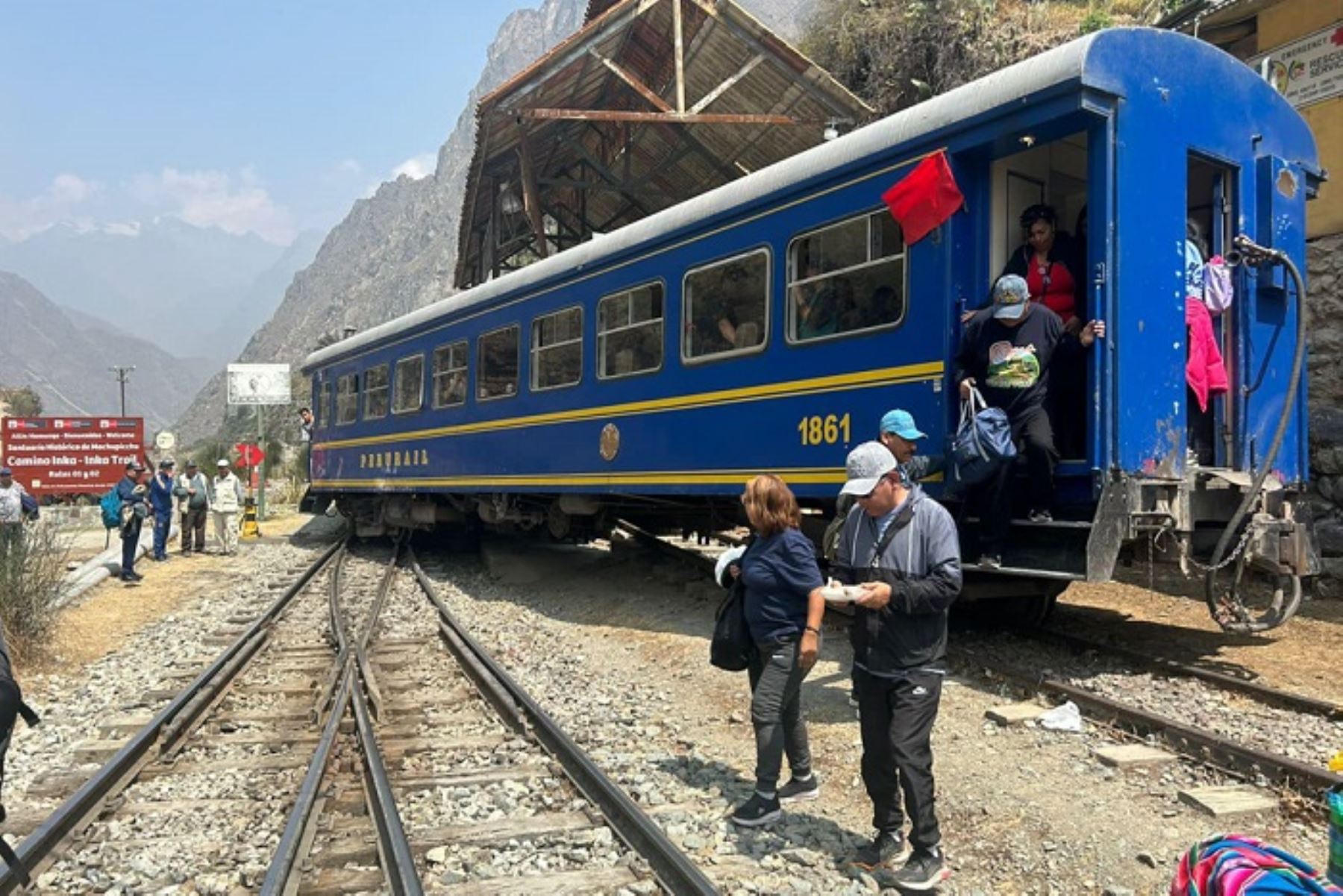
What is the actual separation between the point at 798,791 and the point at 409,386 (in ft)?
35.0

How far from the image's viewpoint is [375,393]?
609 inches

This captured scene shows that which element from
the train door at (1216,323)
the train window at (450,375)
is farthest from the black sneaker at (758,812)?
the train window at (450,375)

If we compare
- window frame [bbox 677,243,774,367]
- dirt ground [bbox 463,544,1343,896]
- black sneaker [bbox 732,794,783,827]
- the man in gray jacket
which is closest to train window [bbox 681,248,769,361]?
window frame [bbox 677,243,774,367]

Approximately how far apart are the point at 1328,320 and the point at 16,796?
10.8 m

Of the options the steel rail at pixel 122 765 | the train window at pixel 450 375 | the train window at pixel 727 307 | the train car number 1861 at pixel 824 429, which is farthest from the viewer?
the train window at pixel 450 375

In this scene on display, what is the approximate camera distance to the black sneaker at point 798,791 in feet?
15.5

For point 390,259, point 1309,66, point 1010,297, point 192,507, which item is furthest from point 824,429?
point 390,259

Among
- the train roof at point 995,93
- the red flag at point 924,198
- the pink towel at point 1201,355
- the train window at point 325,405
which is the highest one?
the train roof at point 995,93

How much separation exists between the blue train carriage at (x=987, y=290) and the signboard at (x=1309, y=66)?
2752mm

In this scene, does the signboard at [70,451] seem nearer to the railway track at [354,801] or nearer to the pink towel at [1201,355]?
the railway track at [354,801]

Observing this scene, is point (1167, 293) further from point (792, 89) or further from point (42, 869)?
point (792, 89)

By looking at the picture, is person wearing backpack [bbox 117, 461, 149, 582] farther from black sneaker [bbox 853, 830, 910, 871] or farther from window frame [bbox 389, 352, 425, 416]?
black sneaker [bbox 853, 830, 910, 871]

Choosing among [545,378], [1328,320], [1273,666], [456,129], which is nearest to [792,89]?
[545,378]

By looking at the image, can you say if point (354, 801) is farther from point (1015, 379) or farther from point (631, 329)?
point (631, 329)
